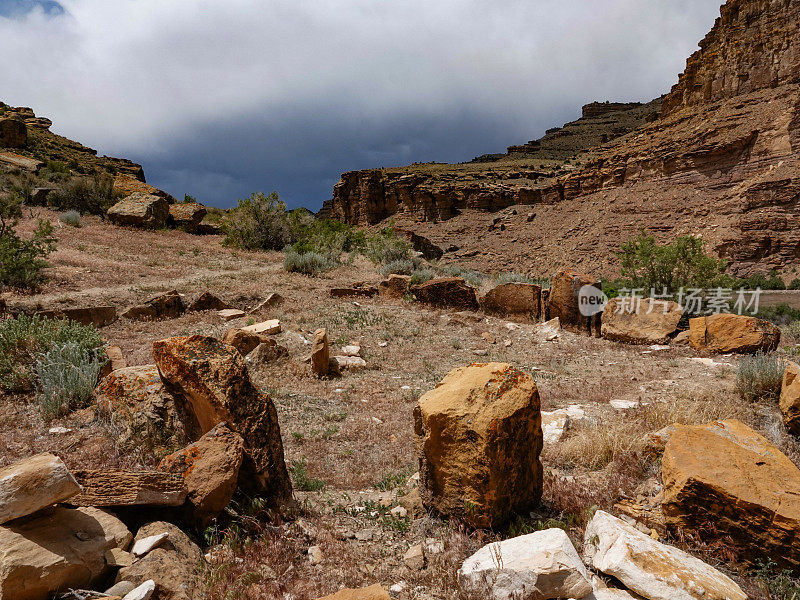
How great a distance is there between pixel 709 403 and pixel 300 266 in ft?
44.5

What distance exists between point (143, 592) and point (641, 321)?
11.2 metres

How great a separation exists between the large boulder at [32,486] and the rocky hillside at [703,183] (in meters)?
35.0

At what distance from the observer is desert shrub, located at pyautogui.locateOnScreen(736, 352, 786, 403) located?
5.56 m

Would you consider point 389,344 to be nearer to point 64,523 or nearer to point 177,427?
point 177,427

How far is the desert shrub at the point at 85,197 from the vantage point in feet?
72.8

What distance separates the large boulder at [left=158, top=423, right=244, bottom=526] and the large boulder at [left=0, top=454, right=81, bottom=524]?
0.72m

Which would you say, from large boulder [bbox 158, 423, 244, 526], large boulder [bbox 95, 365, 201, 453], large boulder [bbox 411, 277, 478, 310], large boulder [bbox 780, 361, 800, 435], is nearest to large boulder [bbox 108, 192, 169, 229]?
large boulder [bbox 411, 277, 478, 310]

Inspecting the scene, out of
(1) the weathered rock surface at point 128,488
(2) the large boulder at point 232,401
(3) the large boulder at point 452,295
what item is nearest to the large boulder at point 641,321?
(3) the large boulder at point 452,295

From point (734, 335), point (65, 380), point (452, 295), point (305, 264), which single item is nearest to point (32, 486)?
point (65, 380)

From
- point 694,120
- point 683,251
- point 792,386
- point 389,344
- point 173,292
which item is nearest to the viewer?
point 792,386

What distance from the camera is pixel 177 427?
3.85 m

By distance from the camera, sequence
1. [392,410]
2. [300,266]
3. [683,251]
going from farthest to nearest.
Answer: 1. [300,266]
2. [683,251]
3. [392,410]

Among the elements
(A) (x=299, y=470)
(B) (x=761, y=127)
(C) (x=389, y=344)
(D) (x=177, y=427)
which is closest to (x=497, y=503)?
(A) (x=299, y=470)

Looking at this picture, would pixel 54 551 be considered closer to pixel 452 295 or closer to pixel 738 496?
pixel 738 496
